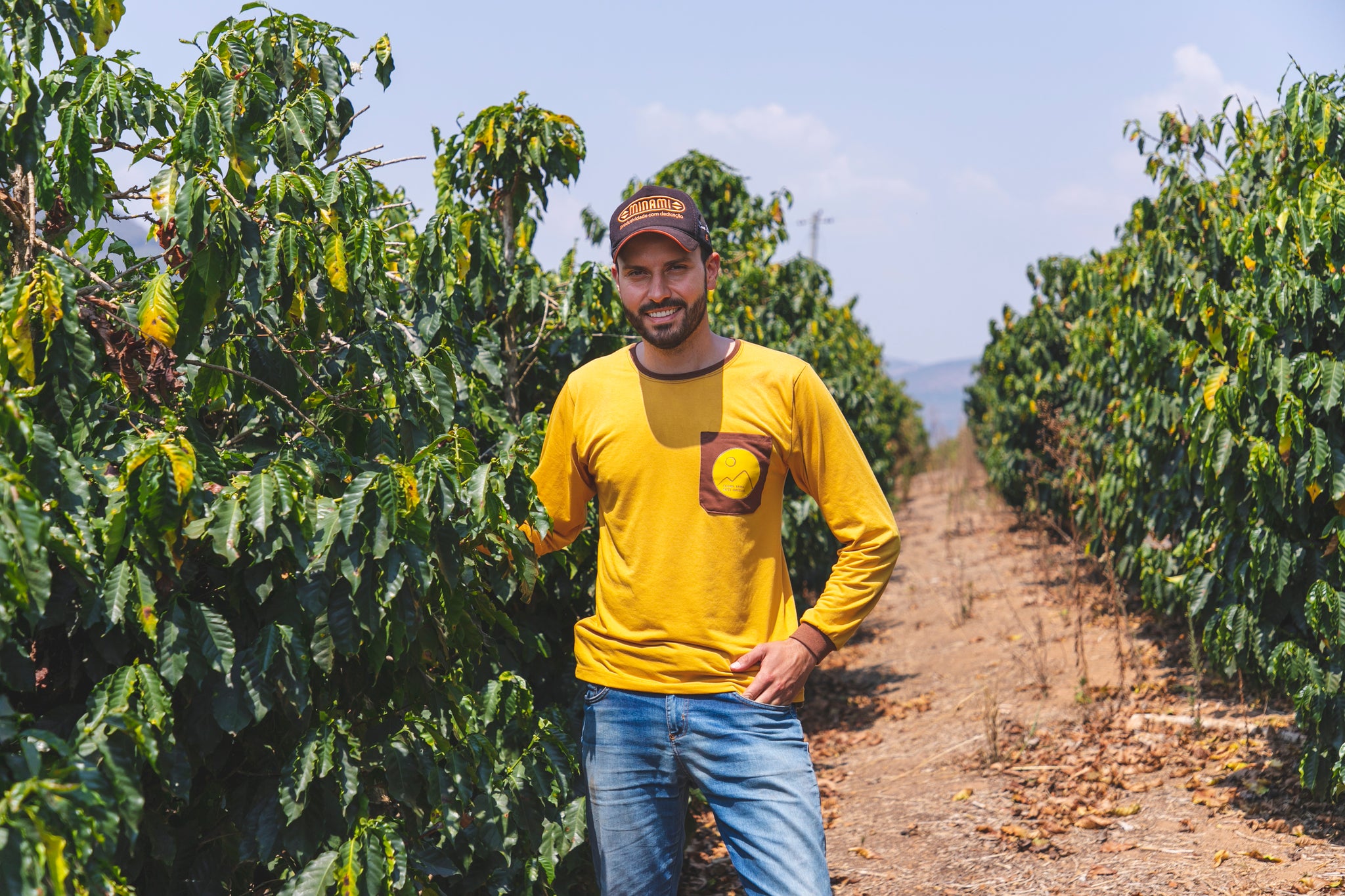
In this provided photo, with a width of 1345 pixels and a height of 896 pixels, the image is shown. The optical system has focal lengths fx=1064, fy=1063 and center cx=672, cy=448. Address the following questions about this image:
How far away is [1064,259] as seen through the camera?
13.5 metres

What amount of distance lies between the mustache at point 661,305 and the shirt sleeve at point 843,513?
30 centimetres

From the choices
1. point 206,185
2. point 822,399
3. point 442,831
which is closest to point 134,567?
point 206,185

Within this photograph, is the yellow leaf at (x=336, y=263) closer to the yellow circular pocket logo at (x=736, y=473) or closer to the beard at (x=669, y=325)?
the beard at (x=669, y=325)

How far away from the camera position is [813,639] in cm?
220

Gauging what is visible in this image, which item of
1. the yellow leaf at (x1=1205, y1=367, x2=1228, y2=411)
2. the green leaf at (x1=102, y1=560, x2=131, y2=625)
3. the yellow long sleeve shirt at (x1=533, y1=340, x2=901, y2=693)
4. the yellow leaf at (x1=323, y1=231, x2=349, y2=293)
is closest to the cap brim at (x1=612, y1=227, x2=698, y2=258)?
the yellow long sleeve shirt at (x1=533, y1=340, x2=901, y2=693)

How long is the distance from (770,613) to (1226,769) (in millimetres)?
3974

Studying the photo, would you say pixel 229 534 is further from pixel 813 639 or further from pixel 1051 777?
pixel 1051 777

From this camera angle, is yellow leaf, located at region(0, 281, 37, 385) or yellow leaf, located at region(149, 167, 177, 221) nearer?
yellow leaf, located at region(0, 281, 37, 385)

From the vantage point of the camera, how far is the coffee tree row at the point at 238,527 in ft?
5.92

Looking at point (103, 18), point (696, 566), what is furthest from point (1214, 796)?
point (103, 18)

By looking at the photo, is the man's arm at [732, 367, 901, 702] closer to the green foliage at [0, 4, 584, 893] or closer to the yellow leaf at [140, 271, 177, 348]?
the green foliage at [0, 4, 584, 893]

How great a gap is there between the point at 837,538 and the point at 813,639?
0.22 metres

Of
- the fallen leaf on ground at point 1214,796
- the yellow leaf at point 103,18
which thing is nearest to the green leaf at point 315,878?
the yellow leaf at point 103,18

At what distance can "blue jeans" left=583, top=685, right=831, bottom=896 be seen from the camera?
2.10 metres
